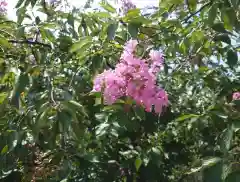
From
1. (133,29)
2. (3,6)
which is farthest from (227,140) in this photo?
(3,6)

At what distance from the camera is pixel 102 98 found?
4.46 feet

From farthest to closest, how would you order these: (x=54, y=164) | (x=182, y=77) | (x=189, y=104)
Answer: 1. (x=189, y=104)
2. (x=182, y=77)
3. (x=54, y=164)

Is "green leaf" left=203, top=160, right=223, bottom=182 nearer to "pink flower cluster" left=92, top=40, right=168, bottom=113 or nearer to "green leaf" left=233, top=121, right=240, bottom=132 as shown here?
"green leaf" left=233, top=121, right=240, bottom=132

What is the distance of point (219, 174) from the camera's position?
92cm

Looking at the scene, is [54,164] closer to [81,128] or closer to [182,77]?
[81,128]

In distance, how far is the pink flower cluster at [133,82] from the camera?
116 centimetres

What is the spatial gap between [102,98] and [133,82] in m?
0.23

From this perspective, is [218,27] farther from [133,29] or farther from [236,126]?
[236,126]

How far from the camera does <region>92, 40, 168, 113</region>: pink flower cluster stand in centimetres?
116

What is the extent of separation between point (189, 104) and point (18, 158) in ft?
3.52

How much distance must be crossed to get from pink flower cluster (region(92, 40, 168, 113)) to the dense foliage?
29mm

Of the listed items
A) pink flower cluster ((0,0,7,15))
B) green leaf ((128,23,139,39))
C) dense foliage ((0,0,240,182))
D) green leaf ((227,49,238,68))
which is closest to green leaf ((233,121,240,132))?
dense foliage ((0,0,240,182))

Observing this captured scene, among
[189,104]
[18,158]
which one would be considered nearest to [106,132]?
[18,158]

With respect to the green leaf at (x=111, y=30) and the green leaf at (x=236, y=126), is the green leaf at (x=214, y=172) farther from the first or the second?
the green leaf at (x=111, y=30)
